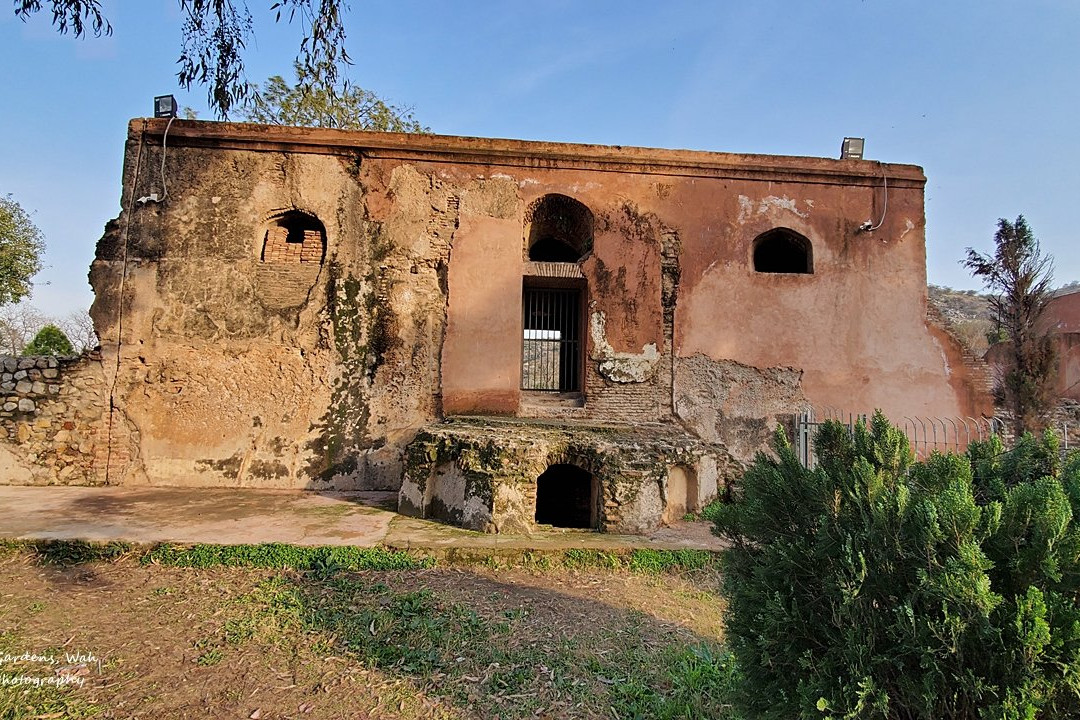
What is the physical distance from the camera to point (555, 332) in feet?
30.6

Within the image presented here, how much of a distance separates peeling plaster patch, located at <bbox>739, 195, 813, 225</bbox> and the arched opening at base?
486cm

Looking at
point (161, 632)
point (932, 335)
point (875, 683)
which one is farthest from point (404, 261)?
point (932, 335)

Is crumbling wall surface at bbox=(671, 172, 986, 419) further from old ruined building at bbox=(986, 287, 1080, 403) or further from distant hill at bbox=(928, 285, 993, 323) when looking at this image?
distant hill at bbox=(928, 285, 993, 323)

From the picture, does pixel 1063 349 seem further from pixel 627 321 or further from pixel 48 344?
pixel 48 344

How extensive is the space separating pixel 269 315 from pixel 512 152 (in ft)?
14.1

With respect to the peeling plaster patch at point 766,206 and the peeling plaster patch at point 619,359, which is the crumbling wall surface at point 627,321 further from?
the peeling plaster patch at point 766,206

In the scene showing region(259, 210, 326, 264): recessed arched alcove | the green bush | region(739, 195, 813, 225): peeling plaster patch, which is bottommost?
the green bush

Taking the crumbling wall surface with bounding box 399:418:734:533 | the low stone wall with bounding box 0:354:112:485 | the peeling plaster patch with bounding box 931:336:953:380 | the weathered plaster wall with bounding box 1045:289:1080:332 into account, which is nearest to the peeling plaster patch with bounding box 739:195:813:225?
the peeling plaster patch with bounding box 931:336:953:380

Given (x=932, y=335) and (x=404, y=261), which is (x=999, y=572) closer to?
(x=404, y=261)

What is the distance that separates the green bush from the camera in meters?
1.66

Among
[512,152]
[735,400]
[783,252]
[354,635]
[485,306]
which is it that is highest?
[512,152]

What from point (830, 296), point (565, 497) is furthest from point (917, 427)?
point (565, 497)

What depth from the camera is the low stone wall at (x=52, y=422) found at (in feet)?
24.3

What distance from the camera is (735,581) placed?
238 cm
